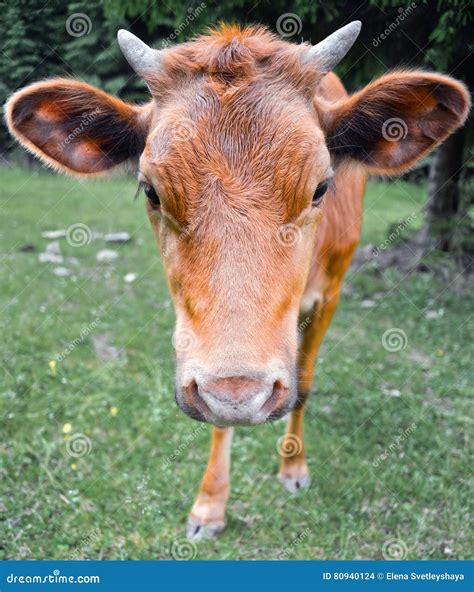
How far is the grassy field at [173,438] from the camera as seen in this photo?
3.85 metres

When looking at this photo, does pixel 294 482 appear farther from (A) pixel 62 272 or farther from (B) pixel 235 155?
(A) pixel 62 272

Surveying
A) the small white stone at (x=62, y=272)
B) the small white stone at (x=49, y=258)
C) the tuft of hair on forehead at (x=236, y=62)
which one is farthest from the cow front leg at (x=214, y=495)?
the small white stone at (x=49, y=258)

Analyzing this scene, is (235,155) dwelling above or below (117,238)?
above

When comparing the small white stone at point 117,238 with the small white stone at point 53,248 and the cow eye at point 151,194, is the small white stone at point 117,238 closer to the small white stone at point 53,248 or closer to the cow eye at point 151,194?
the small white stone at point 53,248

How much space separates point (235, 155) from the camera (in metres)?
2.61

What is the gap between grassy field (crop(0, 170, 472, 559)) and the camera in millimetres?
3850

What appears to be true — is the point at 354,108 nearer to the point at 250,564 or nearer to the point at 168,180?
the point at 168,180

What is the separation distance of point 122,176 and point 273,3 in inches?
63.0

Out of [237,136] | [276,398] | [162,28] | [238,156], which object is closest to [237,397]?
[276,398]

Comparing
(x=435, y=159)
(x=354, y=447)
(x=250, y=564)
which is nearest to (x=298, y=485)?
(x=354, y=447)

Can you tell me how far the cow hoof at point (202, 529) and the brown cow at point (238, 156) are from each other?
1.72m

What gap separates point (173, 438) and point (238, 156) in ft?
8.97

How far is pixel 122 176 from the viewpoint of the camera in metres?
3.72

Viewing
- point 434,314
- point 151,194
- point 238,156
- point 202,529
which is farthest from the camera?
point 434,314
